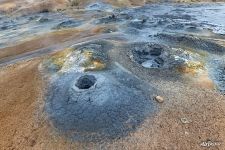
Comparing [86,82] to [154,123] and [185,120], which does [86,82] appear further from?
[185,120]

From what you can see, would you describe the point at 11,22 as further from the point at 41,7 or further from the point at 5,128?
the point at 5,128

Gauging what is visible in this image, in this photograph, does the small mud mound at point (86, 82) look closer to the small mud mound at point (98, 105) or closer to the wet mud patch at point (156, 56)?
the small mud mound at point (98, 105)

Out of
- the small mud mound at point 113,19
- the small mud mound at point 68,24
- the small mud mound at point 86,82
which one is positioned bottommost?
the small mud mound at point 68,24

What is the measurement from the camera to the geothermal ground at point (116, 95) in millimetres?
11742

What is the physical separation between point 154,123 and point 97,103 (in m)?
2.17

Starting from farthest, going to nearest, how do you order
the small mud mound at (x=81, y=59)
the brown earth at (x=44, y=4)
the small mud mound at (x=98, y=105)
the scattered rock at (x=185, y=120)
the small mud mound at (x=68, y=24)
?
the brown earth at (x=44, y=4) → the small mud mound at (x=68, y=24) → the small mud mound at (x=81, y=59) → the scattered rock at (x=185, y=120) → the small mud mound at (x=98, y=105)

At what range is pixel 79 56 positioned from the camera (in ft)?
53.2

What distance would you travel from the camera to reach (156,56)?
1695cm

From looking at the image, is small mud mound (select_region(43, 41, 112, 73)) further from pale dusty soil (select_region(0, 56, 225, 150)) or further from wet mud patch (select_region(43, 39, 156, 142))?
pale dusty soil (select_region(0, 56, 225, 150))

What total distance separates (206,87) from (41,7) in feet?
85.3

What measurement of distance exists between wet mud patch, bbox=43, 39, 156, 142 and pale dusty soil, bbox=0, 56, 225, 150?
31 cm

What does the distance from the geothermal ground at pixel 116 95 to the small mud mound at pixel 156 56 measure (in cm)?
5

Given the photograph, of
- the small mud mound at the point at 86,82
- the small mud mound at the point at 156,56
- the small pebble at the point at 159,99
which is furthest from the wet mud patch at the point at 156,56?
the small mud mound at the point at 86,82

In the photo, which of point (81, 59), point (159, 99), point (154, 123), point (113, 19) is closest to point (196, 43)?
point (81, 59)
